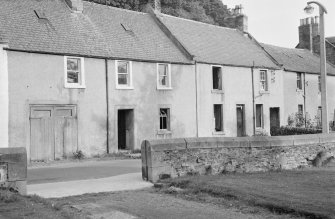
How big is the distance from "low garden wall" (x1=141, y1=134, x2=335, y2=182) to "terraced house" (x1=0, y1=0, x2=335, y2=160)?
378 inches

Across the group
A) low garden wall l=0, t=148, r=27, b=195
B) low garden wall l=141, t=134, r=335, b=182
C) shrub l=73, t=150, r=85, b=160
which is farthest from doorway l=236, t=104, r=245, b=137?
low garden wall l=0, t=148, r=27, b=195

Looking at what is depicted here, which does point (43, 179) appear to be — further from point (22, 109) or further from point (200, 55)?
point (200, 55)

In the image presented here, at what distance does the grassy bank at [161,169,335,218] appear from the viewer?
9.09 metres

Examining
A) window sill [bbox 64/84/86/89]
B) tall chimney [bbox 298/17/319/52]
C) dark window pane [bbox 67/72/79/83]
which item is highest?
tall chimney [bbox 298/17/319/52]

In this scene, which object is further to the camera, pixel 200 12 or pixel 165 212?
pixel 200 12

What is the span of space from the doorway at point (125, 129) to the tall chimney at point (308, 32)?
93.9 ft

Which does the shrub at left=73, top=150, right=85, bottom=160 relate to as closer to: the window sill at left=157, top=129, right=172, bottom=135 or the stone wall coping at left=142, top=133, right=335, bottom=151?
the window sill at left=157, top=129, right=172, bottom=135

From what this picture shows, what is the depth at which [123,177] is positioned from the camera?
14148 millimetres

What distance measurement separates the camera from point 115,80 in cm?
2409

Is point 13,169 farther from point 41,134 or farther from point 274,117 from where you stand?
point 274,117

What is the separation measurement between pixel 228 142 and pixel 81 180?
15.3 ft

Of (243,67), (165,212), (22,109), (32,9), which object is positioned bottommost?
(165,212)

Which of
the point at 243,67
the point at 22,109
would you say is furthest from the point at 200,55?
the point at 22,109

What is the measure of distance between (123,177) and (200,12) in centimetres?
4029
